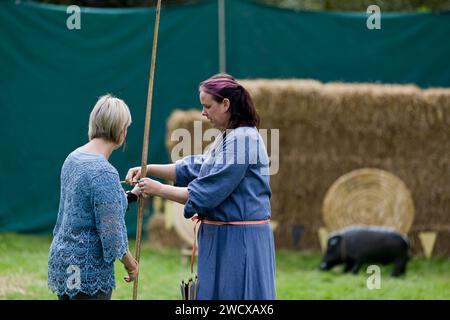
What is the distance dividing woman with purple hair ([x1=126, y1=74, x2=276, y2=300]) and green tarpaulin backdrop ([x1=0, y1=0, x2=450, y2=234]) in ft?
15.8

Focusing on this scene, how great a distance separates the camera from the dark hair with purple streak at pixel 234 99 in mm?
3939

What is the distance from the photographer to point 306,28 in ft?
28.9

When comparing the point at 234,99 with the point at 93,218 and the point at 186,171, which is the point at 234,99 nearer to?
the point at 186,171

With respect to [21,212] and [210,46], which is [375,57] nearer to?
[210,46]

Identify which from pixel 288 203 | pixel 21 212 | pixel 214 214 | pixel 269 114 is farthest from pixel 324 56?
pixel 214 214

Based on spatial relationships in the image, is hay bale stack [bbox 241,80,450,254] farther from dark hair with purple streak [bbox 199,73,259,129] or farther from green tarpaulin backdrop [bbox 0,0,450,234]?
dark hair with purple streak [bbox 199,73,259,129]

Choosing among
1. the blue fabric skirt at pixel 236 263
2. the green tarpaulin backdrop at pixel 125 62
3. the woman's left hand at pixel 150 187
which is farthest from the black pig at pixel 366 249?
the woman's left hand at pixel 150 187

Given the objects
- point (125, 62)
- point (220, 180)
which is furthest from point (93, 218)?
point (125, 62)

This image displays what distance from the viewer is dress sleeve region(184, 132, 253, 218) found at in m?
3.80

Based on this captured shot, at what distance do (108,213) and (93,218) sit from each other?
0.10 meters

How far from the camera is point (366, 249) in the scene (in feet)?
23.7

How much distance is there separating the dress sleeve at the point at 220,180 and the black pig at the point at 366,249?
364 cm

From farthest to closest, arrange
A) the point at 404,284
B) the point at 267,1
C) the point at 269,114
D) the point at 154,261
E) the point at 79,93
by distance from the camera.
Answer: the point at 267,1 < the point at 79,93 < the point at 269,114 < the point at 154,261 < the point at 404,284

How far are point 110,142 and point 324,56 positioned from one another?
536cm
